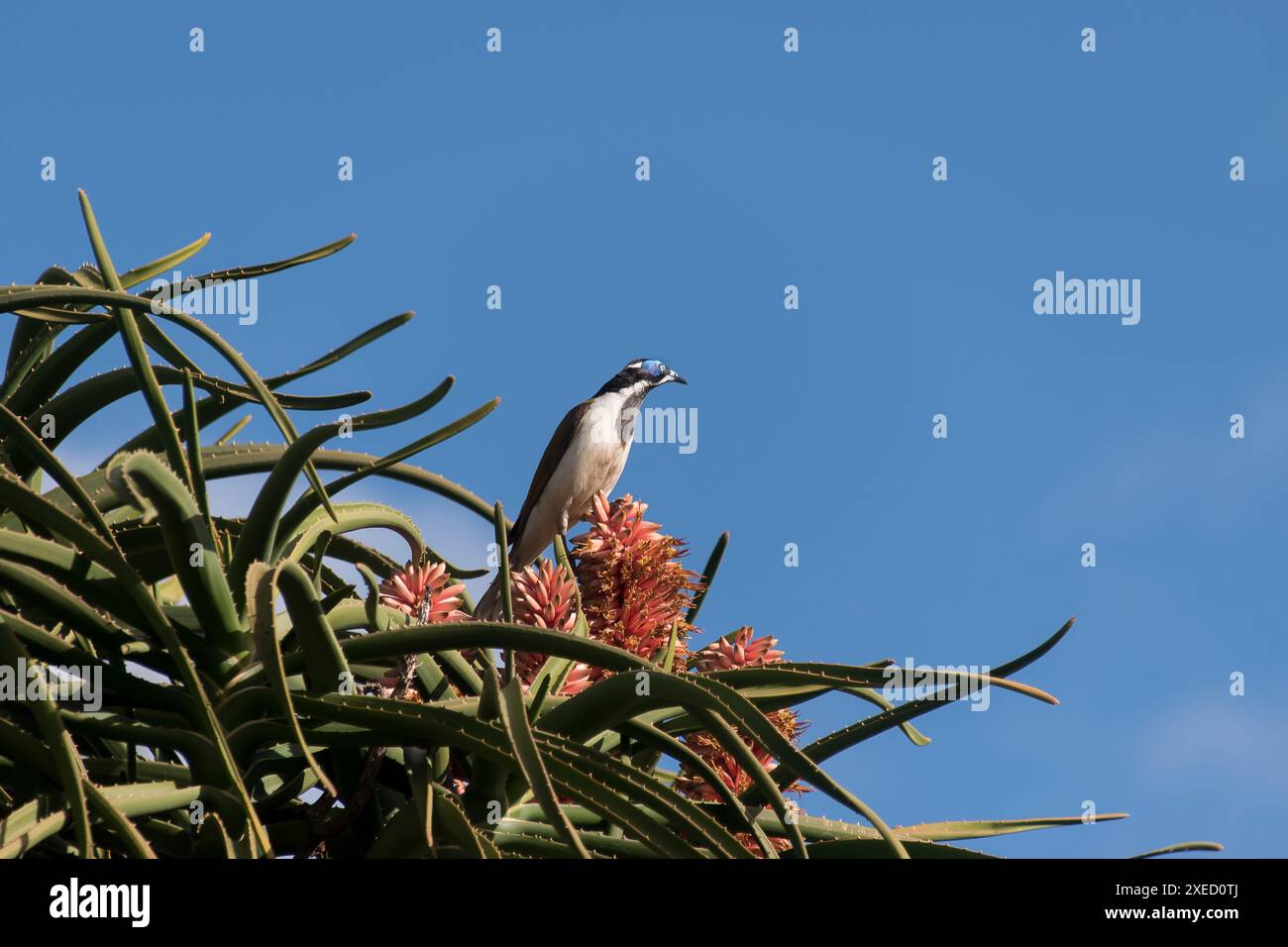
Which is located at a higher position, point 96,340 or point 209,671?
point 96,340

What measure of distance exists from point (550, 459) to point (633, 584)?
4.46 metres

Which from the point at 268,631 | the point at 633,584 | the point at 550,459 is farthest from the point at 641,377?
the point at 268,631

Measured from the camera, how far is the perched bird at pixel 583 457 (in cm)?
691

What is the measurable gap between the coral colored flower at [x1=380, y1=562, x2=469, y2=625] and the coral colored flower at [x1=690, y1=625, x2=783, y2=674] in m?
0.54

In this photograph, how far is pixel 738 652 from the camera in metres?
2.83

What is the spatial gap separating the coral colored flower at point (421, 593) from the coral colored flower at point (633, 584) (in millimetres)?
301

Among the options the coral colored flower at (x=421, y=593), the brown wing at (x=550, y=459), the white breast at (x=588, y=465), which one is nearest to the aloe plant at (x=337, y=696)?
the coral colored flower at (x=421, y=593)

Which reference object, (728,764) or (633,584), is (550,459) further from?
(728,764)

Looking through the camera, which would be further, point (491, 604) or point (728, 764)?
point (491, 604)

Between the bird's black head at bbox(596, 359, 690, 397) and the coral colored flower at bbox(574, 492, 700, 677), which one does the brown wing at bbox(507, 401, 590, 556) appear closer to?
the bird's black head at bbox(596, 359, 690, 397)
